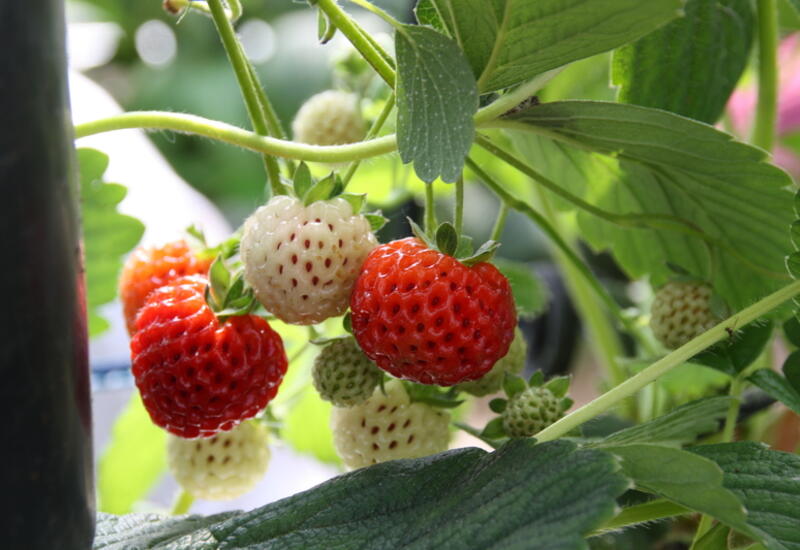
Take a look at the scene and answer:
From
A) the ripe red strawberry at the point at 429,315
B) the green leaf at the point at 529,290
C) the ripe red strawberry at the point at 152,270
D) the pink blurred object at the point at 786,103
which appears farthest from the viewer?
the pink blurred object at the point at 786,103

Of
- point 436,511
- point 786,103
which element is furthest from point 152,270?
point 786,103

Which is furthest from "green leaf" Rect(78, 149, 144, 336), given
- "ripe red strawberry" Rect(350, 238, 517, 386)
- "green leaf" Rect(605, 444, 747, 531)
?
"green leaf" Rect(605, 444, 747, 531)

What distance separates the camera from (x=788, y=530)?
0.32 metres

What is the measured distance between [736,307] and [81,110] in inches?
20.3

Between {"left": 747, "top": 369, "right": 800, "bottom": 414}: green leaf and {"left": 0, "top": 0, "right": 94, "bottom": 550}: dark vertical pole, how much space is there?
0.27m

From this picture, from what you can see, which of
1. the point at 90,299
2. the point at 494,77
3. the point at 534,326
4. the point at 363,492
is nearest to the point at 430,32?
the point at 494,77

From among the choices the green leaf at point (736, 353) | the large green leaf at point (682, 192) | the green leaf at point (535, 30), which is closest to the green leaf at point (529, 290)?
the large green leaf at point (682, 192)

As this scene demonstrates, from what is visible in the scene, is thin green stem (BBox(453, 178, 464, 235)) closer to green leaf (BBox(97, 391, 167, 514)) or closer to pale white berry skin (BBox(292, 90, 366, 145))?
pale white berry skin (BBox(292, 90, 366, 145))

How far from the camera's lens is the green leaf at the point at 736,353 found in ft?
1.45

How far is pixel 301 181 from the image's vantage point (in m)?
0.39

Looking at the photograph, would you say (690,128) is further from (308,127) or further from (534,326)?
(534,326)

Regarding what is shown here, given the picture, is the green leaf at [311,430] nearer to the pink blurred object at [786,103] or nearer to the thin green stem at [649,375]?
the thin green stem at [649,375]

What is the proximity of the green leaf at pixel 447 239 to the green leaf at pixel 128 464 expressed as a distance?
1.51 feet

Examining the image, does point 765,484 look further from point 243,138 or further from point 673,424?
point 243,138
